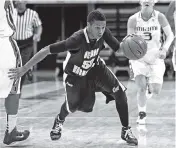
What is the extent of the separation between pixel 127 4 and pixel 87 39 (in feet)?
50.1

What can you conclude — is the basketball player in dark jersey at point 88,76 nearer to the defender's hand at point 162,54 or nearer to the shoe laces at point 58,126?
the shoe laces at point 58,126

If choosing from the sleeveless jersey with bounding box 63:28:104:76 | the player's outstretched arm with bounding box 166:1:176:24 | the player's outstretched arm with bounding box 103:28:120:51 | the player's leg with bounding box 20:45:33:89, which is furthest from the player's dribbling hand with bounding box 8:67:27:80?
the player's leg with bounding box 20:45:33:89

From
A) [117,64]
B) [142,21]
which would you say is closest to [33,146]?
[142,21]

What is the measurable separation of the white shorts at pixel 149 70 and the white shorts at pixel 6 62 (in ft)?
7.72

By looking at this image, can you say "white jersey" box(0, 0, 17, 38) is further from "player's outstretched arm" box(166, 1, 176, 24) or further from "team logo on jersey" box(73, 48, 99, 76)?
"player's outstretched arm" box(166, 1, 176, 24)

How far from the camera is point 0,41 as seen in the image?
5.42 meters

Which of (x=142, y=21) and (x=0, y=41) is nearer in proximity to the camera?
(x=0, y=41)

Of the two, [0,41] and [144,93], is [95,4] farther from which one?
[0,41]

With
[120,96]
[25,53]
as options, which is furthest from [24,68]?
[25,53]

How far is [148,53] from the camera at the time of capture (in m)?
7.38

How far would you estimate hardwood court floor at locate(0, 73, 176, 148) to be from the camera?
19.6 ft

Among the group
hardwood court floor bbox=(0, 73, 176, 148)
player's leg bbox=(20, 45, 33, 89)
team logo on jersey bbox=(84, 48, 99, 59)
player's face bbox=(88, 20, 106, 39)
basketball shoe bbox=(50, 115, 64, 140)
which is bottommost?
hardwood court floor bbox=(0, 73, 176, 148)

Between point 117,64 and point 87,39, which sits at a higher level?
point 87,39

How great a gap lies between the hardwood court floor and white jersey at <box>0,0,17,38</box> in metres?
1.33
